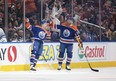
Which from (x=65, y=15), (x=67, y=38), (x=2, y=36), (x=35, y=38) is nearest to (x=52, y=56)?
(x=67, y=38)

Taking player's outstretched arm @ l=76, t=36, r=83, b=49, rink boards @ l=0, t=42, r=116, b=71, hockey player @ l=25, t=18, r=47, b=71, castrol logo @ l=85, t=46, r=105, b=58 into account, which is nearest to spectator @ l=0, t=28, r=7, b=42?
rink boards @ l=0, t=42, r=116, b=71

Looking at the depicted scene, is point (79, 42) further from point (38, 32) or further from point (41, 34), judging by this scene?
point (38, 32)

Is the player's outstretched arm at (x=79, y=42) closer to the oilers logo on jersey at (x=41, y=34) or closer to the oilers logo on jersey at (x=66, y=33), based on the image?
the oilers logo on jersey at (x=66, y=33)

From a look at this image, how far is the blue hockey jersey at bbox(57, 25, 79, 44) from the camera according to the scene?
1590cm

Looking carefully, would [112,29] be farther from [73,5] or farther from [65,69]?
[65,69]

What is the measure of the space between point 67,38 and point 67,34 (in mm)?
145

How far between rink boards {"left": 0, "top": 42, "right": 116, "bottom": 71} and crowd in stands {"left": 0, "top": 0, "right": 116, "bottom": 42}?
59 centimetres

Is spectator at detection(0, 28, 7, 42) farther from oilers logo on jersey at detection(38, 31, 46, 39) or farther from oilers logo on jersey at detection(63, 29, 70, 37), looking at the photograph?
oilers logo on jersey at detection(63, 29, 70, 37)

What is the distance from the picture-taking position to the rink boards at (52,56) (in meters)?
15.3

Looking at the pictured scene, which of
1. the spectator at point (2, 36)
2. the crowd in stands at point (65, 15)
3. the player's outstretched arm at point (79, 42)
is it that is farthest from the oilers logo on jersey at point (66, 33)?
the spectator at point (2, 36)

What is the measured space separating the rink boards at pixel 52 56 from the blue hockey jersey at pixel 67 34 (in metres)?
0.68

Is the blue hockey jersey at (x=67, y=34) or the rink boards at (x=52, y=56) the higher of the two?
the blue hockey jersey at (x=67, y=34)

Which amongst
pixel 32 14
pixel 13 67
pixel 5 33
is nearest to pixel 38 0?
pixel 32 14

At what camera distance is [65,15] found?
17.8 meters
